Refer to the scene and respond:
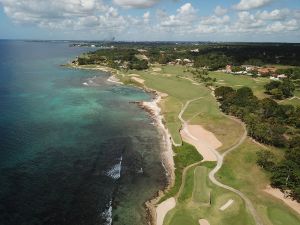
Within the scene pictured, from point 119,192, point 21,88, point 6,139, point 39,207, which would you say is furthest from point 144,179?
point 21,88

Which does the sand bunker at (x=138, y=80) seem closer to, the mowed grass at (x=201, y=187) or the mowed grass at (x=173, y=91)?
the mowed grass at (x=173, y=91)

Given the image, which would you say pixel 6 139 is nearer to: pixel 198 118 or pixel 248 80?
pixel 198 118

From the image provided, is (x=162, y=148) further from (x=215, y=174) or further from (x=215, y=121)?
(x=215, y=121)

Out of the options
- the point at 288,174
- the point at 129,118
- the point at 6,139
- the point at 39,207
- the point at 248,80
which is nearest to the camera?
the point at 39,207

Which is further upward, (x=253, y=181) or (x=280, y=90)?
(x=253, y=181)

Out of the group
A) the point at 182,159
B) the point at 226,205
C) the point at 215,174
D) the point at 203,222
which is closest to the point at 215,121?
the point at 182,159

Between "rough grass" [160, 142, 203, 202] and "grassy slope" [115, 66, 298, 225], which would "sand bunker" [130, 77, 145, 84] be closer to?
"grassy slope" [115, 66, 298, 225]
